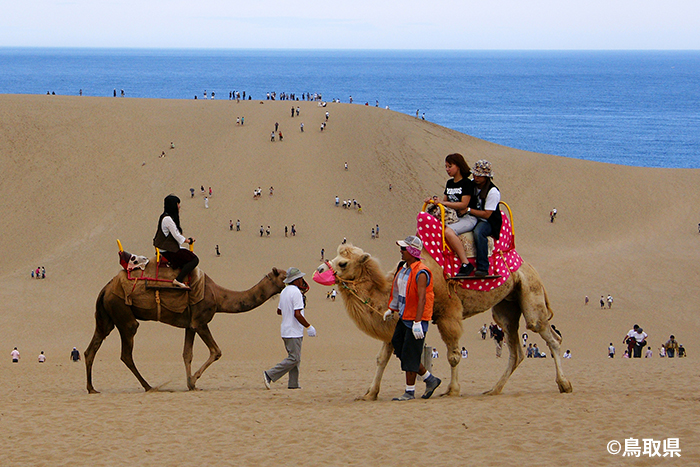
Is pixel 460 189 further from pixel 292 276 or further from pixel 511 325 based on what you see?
pixel 292 276

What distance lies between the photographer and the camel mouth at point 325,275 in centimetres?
933

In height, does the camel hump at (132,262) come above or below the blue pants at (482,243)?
below

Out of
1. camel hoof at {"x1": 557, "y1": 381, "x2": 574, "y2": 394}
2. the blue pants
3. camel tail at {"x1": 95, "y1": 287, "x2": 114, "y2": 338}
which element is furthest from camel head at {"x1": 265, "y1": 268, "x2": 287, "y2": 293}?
camel hoof at {"x1": 557, "y1": 381, "x2": 574, "y2": 394}

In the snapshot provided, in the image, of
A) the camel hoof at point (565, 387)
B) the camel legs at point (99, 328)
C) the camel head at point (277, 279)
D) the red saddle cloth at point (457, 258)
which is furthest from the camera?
the camel head at point (277, 279)

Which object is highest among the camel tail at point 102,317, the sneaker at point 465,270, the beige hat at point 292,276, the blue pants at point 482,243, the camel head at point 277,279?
the blue pants at point 482,243

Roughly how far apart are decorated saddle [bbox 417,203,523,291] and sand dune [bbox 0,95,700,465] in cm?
155

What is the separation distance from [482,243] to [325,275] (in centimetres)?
211

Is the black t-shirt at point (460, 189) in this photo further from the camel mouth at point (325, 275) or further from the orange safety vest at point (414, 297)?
the camel mouth at point (325, 275)

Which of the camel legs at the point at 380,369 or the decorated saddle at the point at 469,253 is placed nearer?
the decorated saddle at the point at 469,253

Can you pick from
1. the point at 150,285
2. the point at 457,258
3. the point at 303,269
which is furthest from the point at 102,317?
the point at 303,269

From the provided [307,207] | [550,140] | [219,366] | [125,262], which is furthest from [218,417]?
[550,140]

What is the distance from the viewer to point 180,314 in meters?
11.7

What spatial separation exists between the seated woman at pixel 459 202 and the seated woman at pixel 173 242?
4.00m

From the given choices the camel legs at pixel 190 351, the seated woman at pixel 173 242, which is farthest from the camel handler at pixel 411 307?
the camel legs at pixel 190 351
